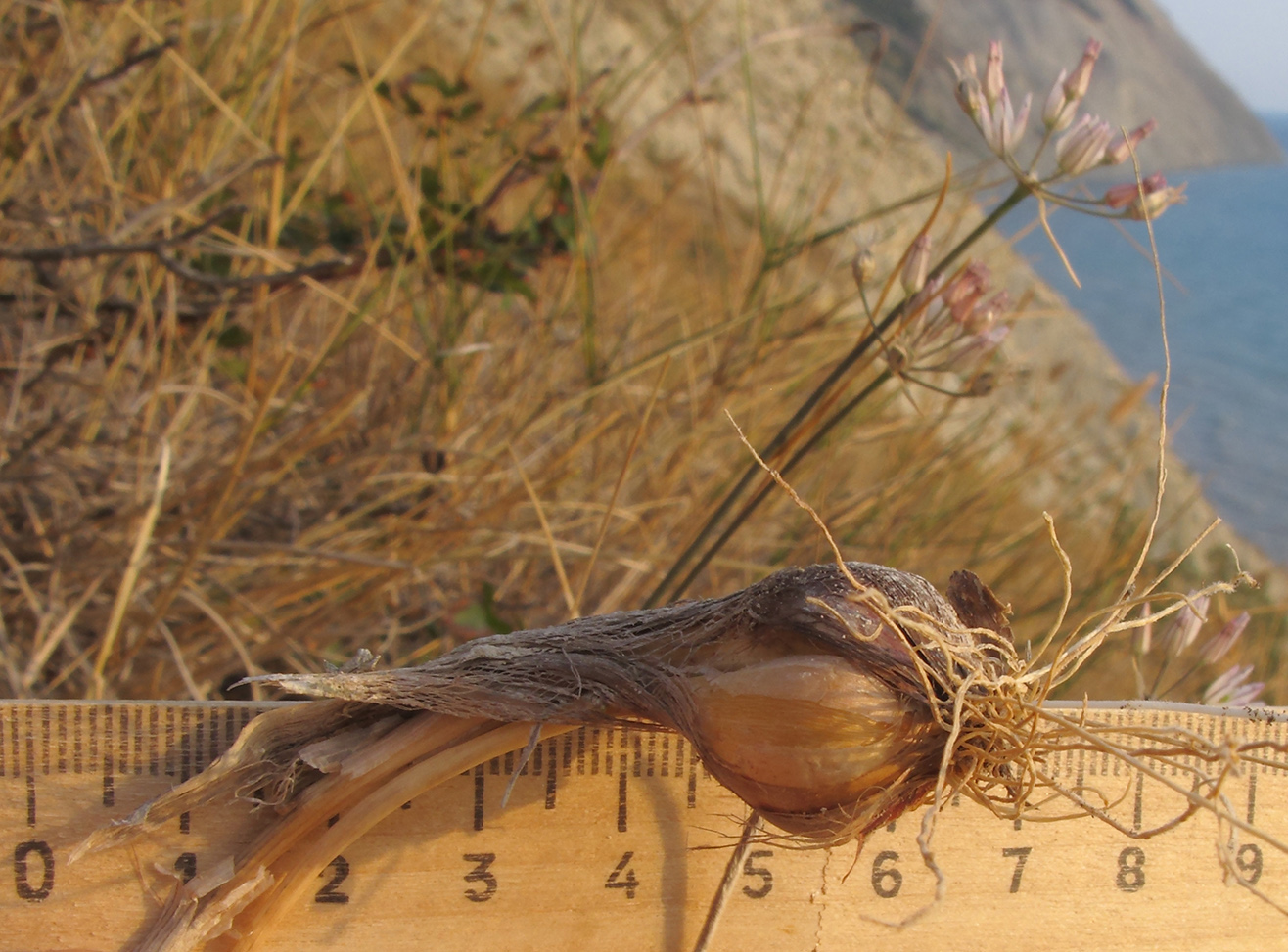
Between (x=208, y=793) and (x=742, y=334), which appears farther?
(x=742, y=334)

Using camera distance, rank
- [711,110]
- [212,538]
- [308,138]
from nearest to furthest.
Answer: [212,538] → [308,138] → [711,110]

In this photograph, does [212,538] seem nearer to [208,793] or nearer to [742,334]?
[208,793]

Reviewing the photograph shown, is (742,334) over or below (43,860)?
over

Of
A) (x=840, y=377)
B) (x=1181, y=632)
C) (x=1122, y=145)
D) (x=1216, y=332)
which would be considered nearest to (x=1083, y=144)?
(x=1122, y=145)

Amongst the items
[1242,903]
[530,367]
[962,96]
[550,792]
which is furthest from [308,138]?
[1242,903]

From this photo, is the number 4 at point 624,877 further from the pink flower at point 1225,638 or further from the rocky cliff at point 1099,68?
the rocky cliff at point 1099,68

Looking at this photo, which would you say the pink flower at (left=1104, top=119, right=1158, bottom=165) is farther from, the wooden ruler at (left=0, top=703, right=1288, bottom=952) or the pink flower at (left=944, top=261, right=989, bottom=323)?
the wooden ruler at (left=0, top=703, right=1288, bottom=952)

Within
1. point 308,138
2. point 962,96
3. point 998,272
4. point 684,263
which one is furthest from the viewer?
point 998,272

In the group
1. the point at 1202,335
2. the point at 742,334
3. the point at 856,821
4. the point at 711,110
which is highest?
the point at 1202,335
